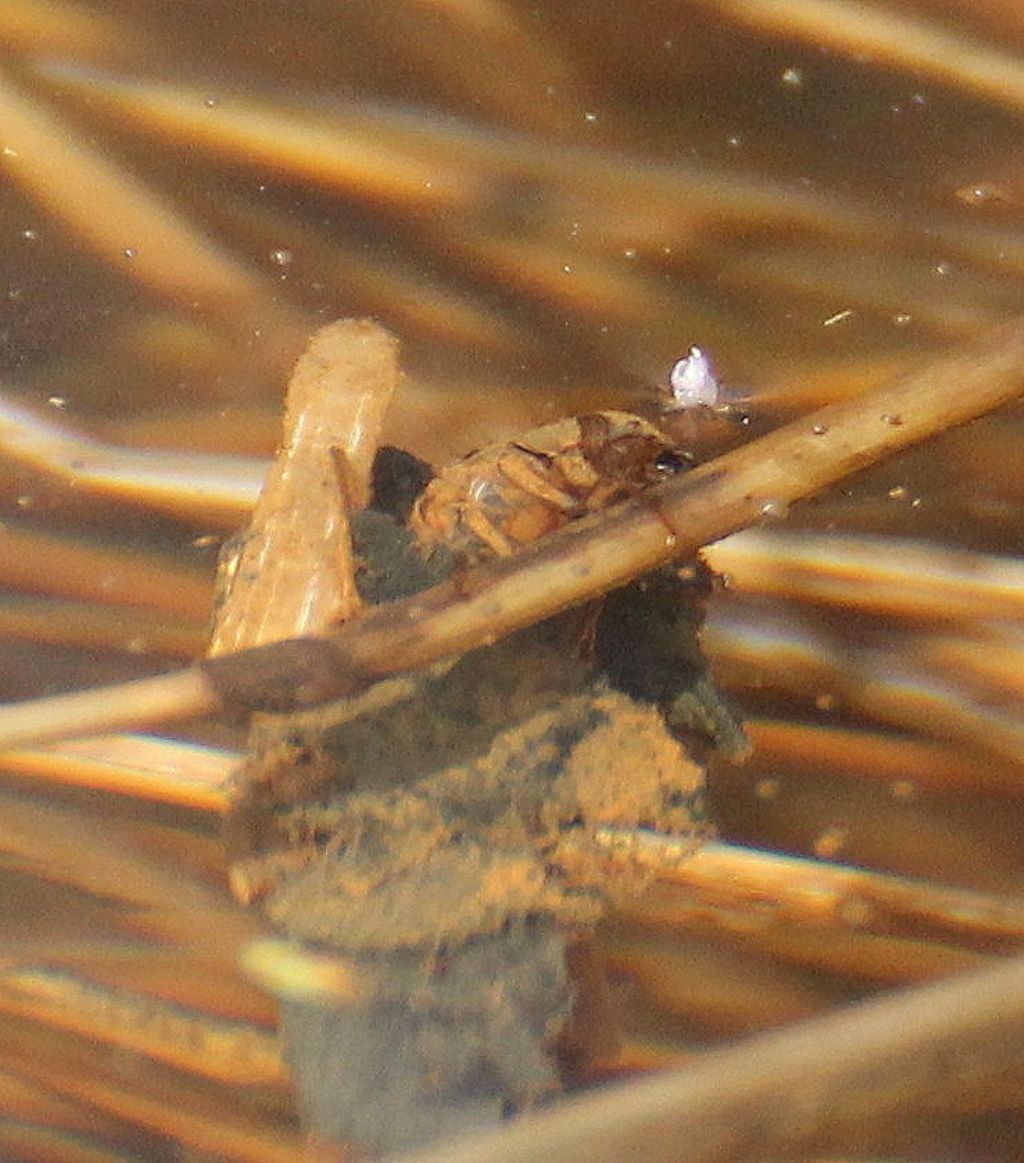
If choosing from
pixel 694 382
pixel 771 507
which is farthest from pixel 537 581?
pixel 694 382

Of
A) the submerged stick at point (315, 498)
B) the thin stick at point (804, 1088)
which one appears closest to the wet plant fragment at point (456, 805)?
the submerged stick at point (315, 498)

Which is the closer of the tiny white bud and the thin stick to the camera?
the thin stick

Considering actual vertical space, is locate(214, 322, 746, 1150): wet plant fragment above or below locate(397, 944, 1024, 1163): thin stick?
below

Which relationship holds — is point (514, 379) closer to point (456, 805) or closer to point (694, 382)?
point (694, 382)

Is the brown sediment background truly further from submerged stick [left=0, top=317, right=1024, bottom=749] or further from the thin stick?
the thin stick

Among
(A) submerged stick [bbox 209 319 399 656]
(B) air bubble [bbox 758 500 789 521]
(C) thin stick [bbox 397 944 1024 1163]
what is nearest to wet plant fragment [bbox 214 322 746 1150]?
(A) submerged stick [bbox 209 319 399 656]

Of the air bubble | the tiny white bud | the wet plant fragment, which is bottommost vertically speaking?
the wet plant fragment

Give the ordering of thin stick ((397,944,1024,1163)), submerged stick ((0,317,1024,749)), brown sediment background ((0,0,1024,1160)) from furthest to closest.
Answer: brown sediment background ((0,0,1024,1160))
submerged stick ((0,317,1024,749))
thin stick ((397,944,1024,1163))

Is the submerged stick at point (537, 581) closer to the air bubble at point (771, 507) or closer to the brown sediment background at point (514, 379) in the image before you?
the air bubble at point (771, 507)
